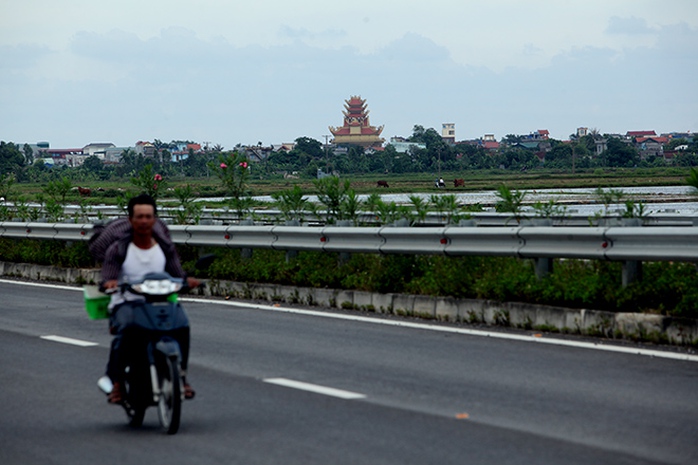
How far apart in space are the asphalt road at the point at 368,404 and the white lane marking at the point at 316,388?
0.06 ft

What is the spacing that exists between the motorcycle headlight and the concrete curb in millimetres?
5481

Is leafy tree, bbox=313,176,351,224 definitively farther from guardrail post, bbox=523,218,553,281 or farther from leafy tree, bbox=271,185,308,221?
guardrail post, bbox=523,218,553,281

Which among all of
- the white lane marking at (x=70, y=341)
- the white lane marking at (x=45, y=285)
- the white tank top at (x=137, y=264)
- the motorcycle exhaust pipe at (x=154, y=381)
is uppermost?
the white tank top at (x=137, y=264)

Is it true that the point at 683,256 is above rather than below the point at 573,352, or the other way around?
above

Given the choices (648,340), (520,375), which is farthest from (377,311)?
(520,375)

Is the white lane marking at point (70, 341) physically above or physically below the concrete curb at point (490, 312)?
below

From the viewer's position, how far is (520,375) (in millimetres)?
9953

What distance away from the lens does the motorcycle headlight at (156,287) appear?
25.2 feet

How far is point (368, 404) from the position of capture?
8789 mm

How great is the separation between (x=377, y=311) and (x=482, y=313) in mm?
1915

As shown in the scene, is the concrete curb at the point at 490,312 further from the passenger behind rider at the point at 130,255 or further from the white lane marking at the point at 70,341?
the passenger behind rider at the point at 130,255

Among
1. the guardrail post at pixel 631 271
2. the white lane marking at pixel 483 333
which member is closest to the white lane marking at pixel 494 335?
the white lane marking at pixel 483 333

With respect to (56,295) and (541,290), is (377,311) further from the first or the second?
(56,295)

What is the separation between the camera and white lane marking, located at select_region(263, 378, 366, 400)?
918cm
